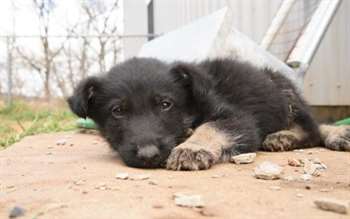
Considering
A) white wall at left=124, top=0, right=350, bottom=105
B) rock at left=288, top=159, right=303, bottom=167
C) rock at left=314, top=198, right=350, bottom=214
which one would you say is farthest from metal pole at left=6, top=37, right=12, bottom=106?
rock at left=314, top=198, right=350, bottom=214

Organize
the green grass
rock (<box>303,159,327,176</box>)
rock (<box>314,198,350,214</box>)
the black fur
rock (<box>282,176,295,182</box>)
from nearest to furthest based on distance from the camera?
rock (<box>314,198,350,214</box>) < rock (<box>282,176,295,182</box>) < rock (<box>303,159,327,176</box>) < the black fur < the green grass


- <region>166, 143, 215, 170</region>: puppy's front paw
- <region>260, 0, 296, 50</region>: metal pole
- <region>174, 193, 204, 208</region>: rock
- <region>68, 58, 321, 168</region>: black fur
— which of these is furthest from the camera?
<region>260, 0, 296, 50</region>: metal pole

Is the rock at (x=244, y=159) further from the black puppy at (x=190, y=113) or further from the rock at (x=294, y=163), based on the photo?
the rock at (x=294, y=163)

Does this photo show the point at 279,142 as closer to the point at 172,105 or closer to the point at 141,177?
the point at 172,105

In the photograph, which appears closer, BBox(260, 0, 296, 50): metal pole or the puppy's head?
the puppy's head

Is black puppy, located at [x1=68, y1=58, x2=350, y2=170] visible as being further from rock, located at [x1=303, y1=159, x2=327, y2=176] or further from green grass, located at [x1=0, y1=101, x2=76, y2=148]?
green grass, located at [x1=0, y1=101, x2=76, y2=148]

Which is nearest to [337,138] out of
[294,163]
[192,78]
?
[294,163]

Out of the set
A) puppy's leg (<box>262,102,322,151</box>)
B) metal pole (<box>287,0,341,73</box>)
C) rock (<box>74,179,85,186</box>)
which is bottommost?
rock (<box>74,179,85,186</box>)
